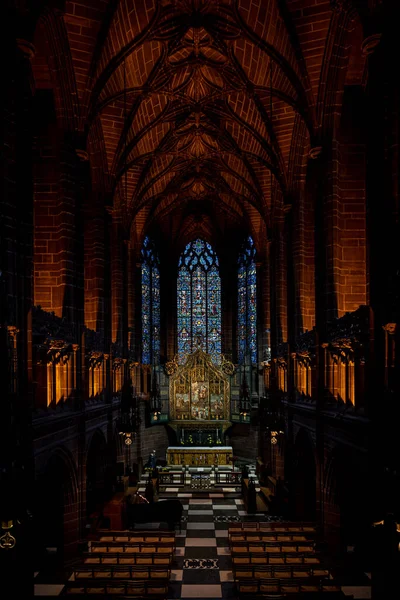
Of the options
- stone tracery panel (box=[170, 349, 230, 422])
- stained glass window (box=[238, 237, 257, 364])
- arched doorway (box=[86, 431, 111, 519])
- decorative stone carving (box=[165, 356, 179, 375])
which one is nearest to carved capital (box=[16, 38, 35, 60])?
arched doorway (box=[86, 431, 111, 519])

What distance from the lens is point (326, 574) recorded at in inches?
457

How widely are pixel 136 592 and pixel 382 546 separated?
16.3 feet

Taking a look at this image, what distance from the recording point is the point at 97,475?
20969 millimetres

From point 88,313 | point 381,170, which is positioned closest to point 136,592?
point 381,170

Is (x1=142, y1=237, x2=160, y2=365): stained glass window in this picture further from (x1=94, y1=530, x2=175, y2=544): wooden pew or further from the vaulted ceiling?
(x1=94, y1=530, x2=175, y2=544): wooden pew

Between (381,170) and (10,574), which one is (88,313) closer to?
(10,574)

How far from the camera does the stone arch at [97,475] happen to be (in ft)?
65.7

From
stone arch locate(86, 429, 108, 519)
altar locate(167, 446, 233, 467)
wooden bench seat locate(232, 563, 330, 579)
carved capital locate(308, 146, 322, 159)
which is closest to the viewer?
wooden bench seat locate(232, 563, 330, 579)

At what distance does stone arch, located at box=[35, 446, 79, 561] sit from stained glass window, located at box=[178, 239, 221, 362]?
21277mm

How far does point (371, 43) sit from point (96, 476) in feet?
57.9

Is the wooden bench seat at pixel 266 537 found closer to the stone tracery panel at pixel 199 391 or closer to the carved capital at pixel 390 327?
the carved capital at pixel 390 327

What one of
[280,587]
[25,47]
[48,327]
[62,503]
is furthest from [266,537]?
[25,47]

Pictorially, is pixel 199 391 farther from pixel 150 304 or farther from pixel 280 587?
pixel 280 587

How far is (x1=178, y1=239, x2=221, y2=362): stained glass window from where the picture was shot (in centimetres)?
3666
